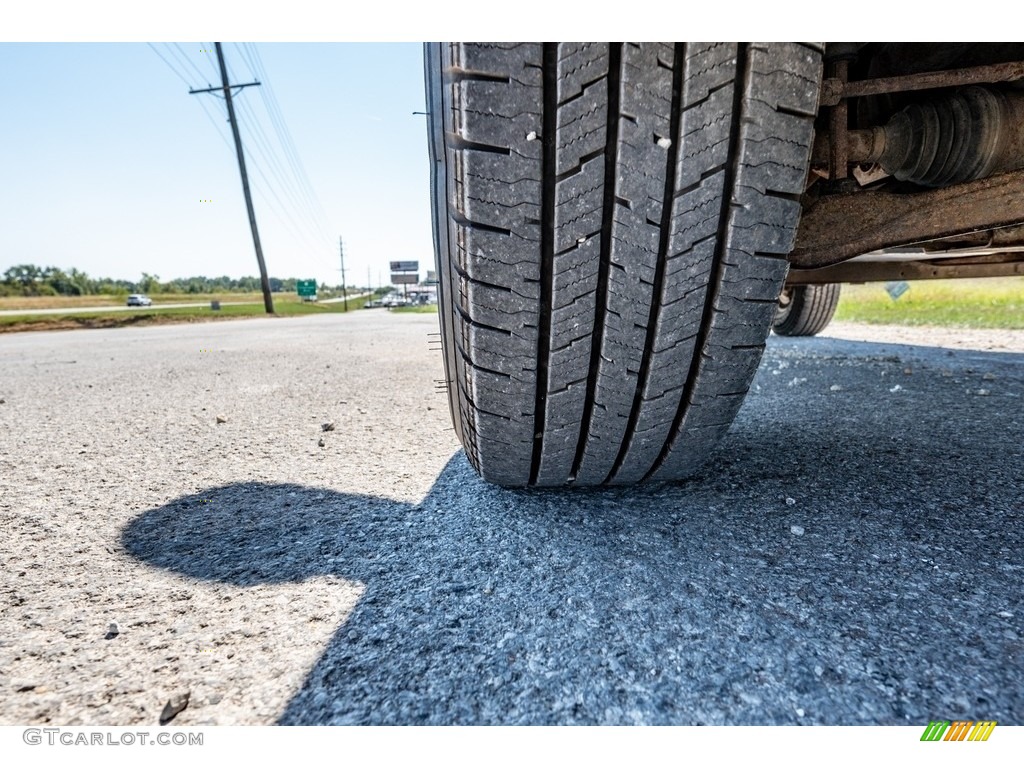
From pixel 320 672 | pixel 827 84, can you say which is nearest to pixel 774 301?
pixel 827 84

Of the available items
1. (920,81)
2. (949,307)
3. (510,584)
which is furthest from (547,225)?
(949,307)

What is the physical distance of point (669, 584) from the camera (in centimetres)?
75

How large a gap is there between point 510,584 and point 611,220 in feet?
1.78

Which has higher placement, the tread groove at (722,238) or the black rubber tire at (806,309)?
the tread groove at (722,238)

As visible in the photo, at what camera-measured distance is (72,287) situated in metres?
35.6

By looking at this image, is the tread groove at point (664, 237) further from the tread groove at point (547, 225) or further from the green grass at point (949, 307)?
the green grass at point (949, 307)

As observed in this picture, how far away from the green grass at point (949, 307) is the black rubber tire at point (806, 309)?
110 centimetres
